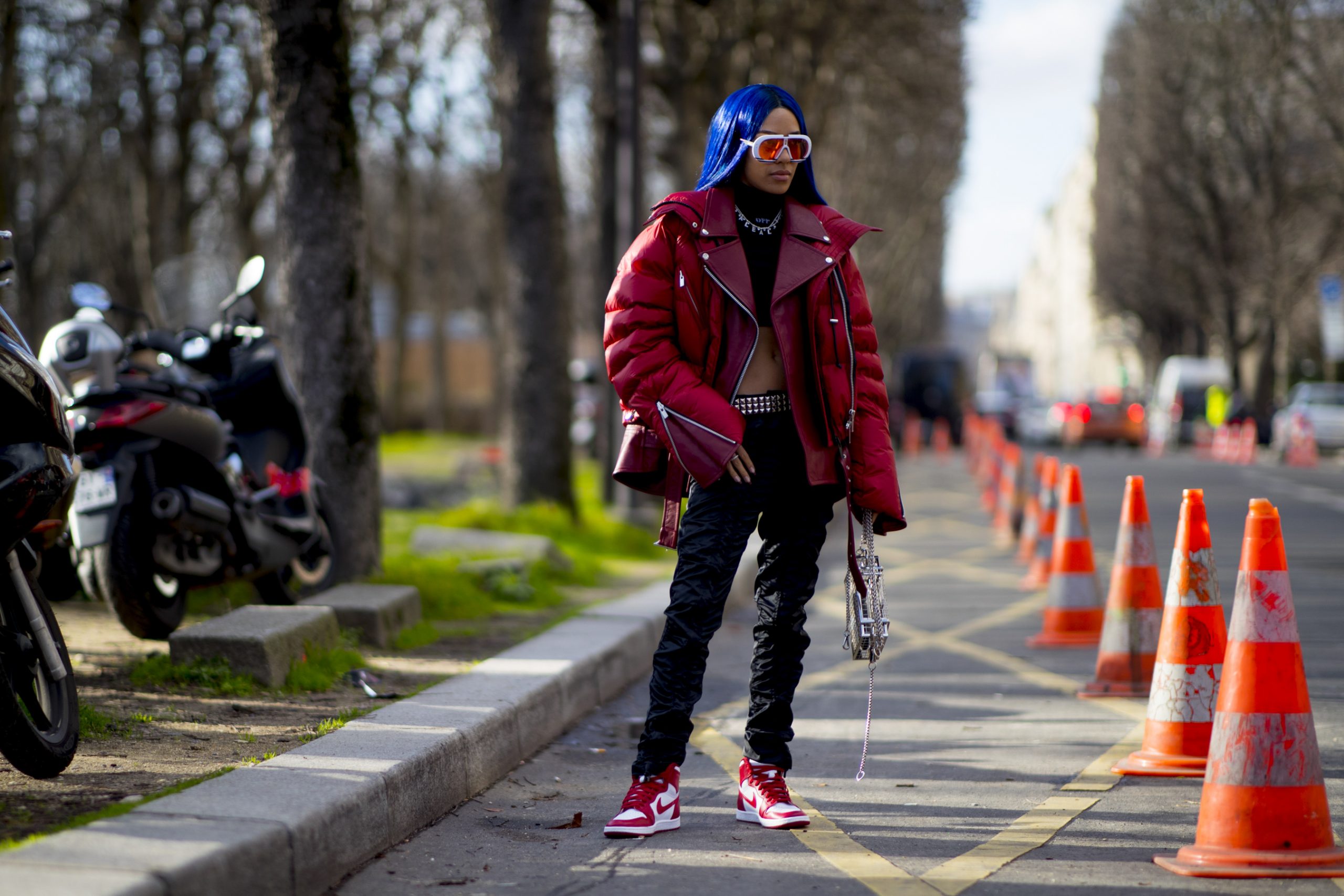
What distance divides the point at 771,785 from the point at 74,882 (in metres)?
2.03

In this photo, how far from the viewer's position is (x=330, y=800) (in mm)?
3760

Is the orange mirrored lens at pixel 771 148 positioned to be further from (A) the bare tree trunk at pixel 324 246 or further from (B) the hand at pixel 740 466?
(A) the bare tree trunk at pixel 324 246

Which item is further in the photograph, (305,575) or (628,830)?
(305,575)

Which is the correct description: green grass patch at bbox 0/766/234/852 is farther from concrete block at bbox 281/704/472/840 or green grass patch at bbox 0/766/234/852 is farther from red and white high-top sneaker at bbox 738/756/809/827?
red and white high-top sneaker at bbox 738/756/809/827

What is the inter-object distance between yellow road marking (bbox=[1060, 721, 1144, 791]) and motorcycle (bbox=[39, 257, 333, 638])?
354 centimetres

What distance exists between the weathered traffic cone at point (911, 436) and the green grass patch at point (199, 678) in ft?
103

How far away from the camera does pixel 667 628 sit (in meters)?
4.27

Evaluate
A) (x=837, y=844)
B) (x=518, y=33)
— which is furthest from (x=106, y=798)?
(x=518, y=33)

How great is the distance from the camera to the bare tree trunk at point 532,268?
11883mm

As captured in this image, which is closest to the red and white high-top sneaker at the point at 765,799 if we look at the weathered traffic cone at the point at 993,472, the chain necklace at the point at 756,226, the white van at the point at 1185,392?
the chain necklace at the point at 756,226

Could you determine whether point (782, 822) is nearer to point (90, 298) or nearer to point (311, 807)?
point (311, 807)

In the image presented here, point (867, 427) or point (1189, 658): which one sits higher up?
point (867, 427)

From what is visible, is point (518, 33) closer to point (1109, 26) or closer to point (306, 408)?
point (306, 408)

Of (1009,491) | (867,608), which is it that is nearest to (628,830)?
(867,608)
